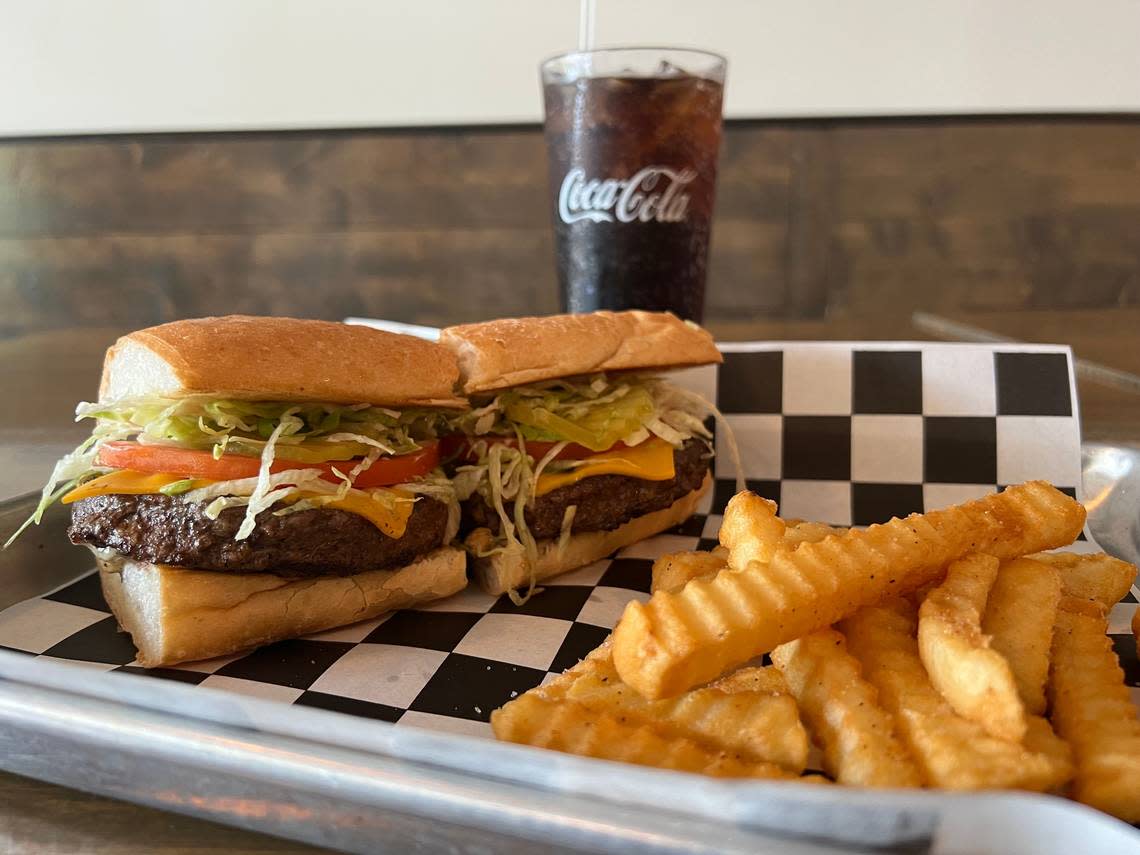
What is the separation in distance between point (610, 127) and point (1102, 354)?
233cm

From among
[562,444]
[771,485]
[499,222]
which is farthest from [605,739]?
[499,222]

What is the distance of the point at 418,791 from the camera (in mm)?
926

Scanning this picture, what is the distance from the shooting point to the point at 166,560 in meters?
1.61

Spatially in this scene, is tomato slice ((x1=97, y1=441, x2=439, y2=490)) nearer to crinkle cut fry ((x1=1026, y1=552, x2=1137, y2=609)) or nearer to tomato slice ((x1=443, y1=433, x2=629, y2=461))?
tomato slice ((x1=443, y1=433, x2=629, y2=461))

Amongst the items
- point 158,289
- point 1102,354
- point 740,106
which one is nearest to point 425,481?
point 1102,354

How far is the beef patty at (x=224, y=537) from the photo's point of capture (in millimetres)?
1606

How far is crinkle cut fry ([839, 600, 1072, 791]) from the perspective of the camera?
95 cm

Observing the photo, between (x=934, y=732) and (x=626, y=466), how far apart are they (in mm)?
1159

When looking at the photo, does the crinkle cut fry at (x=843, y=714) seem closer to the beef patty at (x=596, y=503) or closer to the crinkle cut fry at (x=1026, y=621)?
the crinkle cut fry at (x=1026, y=621)

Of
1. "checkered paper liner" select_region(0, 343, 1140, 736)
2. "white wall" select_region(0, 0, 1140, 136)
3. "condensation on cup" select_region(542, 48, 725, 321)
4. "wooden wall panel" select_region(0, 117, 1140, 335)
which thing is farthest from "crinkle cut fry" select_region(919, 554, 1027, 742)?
"white wall" select_region(0, 0, 1140, 136)

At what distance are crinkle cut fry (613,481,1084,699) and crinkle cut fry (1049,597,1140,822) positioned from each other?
6.9 inches

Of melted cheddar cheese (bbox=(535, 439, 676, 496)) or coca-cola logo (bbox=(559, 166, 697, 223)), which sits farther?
coca-cola logo (bbox=(559, 166, 697, 223))

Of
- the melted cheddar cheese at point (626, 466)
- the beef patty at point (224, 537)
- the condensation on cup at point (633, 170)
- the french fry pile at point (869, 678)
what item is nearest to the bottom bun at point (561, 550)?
the melted cheddar cheese at point (626, 466)

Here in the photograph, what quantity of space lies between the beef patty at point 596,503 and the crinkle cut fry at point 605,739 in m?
0.87
